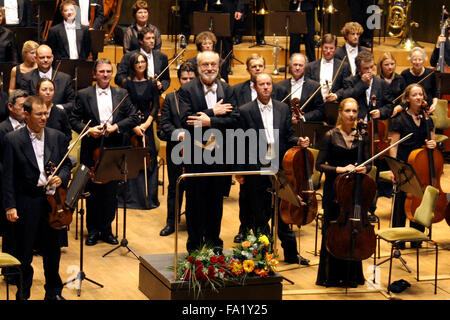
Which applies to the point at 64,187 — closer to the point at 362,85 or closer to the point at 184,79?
the point at 184,79

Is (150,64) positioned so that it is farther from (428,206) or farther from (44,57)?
(428,206)

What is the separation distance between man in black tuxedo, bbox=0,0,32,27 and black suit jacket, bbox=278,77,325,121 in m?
3.15

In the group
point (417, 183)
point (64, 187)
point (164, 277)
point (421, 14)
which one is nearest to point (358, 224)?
point (417, 183)

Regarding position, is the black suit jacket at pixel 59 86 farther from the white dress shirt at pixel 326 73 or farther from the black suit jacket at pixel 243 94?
the white dress shirt at pixel 326 73

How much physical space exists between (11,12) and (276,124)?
397cm

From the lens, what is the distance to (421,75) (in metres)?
8.56

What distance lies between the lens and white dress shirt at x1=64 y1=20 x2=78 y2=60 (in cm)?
866

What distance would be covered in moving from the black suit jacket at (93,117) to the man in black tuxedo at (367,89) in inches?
75.5

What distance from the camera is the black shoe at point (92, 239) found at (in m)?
6.93

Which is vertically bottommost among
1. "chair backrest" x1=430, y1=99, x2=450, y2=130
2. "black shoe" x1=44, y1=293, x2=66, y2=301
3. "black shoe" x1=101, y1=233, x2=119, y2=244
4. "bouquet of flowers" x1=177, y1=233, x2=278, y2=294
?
"black shoe" x1=44, y1=293, x2=66, y2=301

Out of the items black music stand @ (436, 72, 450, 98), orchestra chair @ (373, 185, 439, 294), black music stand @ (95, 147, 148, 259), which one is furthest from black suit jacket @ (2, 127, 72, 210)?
black music stand @ (436, 72, 450, 98)

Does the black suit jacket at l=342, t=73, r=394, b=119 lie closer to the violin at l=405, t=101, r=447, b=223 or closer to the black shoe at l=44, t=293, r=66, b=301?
the violin at l=405, t=101, r=447, b=223

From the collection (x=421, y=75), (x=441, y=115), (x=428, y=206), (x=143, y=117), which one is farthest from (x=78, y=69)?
(x=441, y=115)

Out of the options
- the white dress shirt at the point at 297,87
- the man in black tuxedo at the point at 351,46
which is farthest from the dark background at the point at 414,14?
the white dress shirt at the point at 297,87
